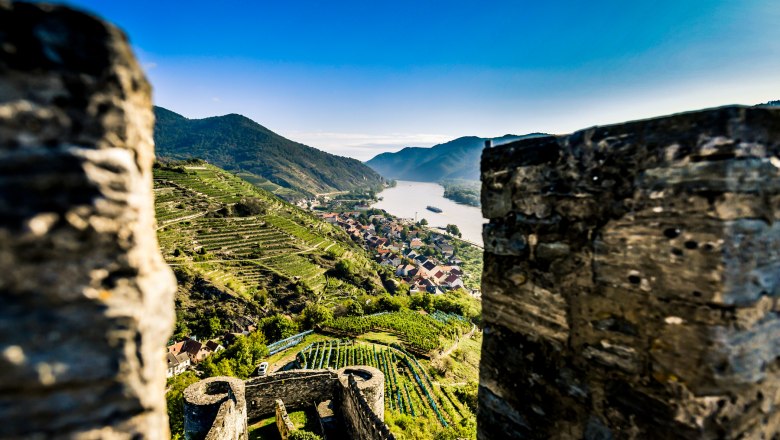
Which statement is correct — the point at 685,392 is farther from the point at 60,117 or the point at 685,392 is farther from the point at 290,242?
the point at 290,242

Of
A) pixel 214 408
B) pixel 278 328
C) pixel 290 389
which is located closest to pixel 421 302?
pixel 278 328

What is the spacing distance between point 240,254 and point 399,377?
32148mm

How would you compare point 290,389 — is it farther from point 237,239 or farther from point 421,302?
point 237,239

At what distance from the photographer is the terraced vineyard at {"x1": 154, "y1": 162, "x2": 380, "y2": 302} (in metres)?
39.4

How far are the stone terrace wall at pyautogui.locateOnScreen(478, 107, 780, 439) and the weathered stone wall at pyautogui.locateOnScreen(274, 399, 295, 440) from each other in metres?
9.91

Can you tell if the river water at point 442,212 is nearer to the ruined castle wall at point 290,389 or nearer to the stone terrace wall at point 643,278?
the ruined castle wall at point 290,389

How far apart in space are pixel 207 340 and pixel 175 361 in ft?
22.5

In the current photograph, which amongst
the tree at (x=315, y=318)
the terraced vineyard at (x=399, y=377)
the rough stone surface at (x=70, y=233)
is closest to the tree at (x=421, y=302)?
the tree at (x=315, y=318)

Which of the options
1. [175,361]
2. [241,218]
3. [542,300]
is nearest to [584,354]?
[542,300]

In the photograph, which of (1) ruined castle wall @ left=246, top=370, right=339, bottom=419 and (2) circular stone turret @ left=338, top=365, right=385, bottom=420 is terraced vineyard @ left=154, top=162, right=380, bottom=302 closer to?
(1) ruined castle wall @ left=246, top=370, right=339, bottom=419

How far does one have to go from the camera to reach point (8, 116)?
111 centimetres

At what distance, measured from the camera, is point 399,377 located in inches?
715

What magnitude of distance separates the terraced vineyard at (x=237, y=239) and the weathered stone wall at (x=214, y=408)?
27.1 m

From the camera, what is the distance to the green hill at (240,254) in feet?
117
